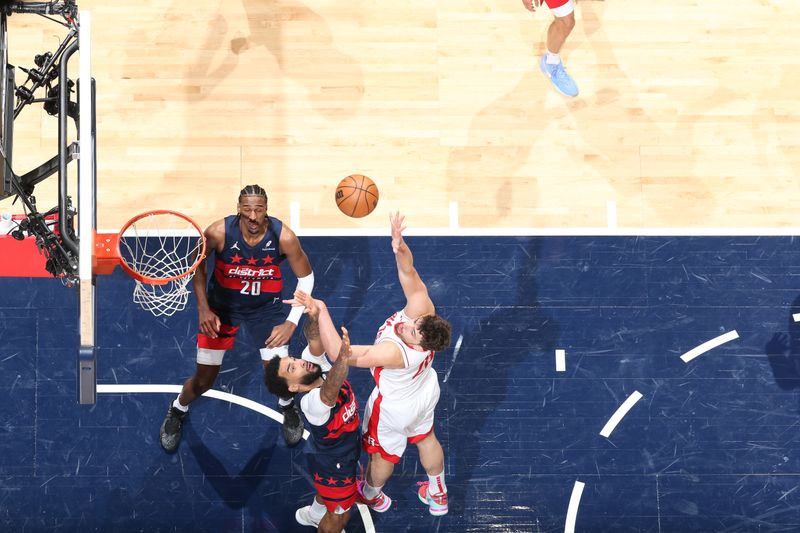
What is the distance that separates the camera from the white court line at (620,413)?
9.00 m

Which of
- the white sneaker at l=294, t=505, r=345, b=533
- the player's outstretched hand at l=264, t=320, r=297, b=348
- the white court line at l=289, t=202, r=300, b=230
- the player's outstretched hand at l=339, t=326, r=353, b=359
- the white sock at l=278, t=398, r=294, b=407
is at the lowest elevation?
Result: the white sneaker at l=294, t=505, r=345, b=533

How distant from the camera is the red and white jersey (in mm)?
7727

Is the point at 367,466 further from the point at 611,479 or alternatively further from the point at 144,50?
the point at 144,50

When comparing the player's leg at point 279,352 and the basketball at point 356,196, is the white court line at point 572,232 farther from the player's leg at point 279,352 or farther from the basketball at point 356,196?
the player's leg at point 279,352

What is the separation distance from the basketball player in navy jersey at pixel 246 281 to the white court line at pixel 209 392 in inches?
20.2

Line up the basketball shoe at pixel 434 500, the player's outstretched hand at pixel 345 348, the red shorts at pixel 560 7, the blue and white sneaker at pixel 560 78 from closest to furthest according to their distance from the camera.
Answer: the player's outstretched hand at pixel 345 348 → the basketball shoe at pixel 434 500 → the red shorts at pixel 560 7 → the blue and white sneaker at pixel 560 78

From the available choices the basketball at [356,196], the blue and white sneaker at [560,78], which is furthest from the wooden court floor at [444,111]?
the basketball at [356,196]

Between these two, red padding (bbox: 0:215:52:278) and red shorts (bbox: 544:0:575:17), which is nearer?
red padding (bbox: 0:215:52:278)

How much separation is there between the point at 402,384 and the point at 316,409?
0.80 meters

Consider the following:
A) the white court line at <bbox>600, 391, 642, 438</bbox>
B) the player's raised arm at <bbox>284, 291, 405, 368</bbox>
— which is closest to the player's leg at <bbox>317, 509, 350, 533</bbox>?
the player's raised arm at <bbox>284, 291, 405, 368</bbox>

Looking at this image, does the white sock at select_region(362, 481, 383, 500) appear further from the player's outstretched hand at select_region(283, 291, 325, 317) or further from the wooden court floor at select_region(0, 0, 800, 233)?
the wooden court floor at select_region(0, 0, 800, 233)

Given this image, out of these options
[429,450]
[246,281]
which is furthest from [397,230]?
[429,450]

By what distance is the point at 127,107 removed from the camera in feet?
30.9

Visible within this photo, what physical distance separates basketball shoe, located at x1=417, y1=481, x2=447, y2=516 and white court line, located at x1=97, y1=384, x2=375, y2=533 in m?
0.58
